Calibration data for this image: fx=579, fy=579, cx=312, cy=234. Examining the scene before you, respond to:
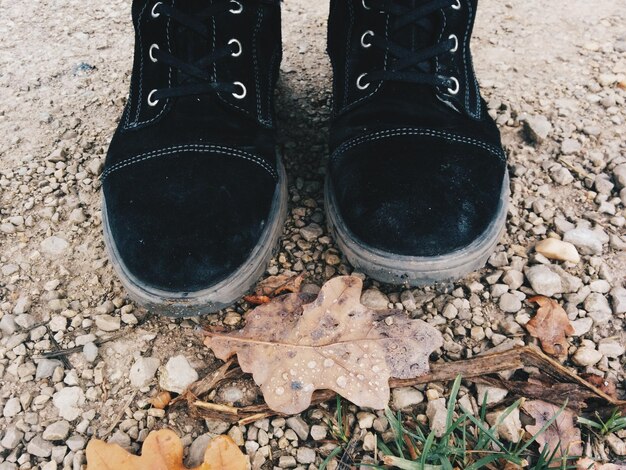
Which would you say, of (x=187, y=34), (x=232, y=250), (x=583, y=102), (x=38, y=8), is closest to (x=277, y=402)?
(x=232, y=250)

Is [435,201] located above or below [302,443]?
above

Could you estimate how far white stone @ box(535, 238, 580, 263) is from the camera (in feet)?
5.20

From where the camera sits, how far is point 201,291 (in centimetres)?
133

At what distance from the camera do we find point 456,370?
52.7 inches

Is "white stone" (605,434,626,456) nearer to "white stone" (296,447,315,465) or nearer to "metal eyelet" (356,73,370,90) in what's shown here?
"white stone" (296,447,315,465)

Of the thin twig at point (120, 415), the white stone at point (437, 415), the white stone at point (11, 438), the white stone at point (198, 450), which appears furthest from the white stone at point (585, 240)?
the white stone at point (11, 438)

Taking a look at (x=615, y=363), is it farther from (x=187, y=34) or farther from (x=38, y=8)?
(x=38, y=8)

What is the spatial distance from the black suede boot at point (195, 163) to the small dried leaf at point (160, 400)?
19 cm

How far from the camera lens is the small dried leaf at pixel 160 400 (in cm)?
134

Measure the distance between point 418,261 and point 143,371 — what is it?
0.71 meters

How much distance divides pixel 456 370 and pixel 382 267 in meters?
0.29

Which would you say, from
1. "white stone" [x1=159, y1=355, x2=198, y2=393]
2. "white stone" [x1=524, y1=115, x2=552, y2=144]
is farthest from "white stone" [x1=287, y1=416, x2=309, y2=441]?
"white stone" [x1=524, y1=115, x2=552, y2=144]

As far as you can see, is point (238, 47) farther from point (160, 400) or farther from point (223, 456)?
point (223, 456)

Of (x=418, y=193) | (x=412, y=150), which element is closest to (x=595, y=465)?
(x=418, y=193)
